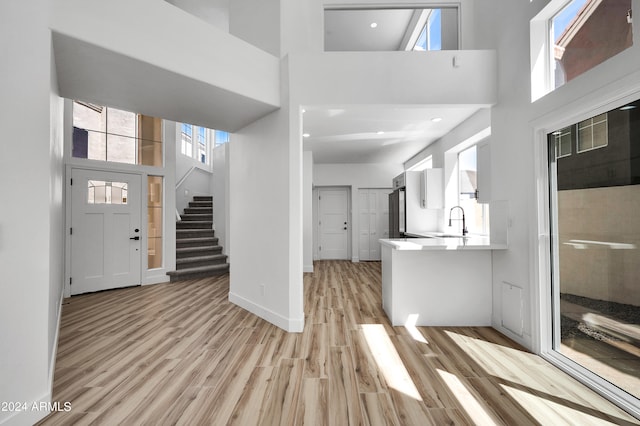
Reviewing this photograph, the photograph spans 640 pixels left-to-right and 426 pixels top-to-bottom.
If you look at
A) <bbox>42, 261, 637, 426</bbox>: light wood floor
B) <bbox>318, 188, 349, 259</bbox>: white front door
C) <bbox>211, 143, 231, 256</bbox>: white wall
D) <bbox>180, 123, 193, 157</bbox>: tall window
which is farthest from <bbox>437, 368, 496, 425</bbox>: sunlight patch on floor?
<bbox>180, 123, 193, 157</bbox>: tall window

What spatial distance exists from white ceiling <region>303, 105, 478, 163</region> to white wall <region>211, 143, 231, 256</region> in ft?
7.39

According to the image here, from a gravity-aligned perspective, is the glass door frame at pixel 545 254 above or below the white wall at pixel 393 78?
below

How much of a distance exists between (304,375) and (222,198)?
18.1 feet

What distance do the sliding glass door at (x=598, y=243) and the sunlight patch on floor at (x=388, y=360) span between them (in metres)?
1.32

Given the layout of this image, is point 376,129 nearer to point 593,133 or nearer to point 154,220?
point 593,133

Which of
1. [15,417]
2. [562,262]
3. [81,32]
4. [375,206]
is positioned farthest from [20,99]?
[375,206]

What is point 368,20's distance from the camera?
13.4 ft

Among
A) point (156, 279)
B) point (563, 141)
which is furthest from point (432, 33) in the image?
point (156, 279)

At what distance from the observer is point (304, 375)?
2105 millimetres

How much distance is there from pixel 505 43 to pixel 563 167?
4.82ft

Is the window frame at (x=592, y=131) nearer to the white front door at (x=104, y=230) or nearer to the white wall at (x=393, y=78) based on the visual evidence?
the white wall at (x=393, y=78)

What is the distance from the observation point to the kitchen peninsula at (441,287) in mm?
3074

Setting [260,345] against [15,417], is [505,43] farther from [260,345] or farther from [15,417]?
[15,417]

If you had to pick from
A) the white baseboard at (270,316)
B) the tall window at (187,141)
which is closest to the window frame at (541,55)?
the white baseboard at (270,316)
